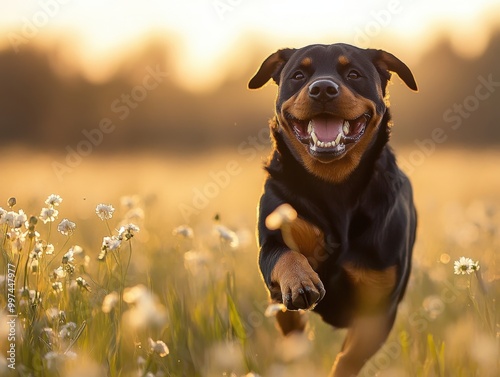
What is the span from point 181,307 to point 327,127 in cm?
113

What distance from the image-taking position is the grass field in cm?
273

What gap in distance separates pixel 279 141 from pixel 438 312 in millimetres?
1188

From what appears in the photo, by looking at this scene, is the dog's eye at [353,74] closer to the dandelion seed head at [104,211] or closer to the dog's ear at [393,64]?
the dog's ear at [393,64]

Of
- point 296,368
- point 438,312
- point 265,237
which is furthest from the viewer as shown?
point 438,312

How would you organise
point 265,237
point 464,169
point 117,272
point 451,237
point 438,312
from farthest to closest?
point 464,169 → point 451,237 → point 438,312 → point 265,237 → point 117,272

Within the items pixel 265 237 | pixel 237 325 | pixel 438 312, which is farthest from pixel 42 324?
pixel 438 312

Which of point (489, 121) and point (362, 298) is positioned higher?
point (362, 298)

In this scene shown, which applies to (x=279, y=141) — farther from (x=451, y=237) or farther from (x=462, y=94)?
(x=462, y=94)

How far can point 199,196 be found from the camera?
18.3ft

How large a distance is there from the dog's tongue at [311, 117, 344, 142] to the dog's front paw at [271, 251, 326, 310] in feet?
2.26

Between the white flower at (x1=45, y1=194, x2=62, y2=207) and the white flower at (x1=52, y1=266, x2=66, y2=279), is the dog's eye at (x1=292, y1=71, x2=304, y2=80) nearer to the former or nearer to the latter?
the white flower at (x1=45, y1=194, x2=62, y2=207)

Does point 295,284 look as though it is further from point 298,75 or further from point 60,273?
point 298,75

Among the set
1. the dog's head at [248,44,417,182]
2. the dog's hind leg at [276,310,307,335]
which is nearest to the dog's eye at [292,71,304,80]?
the dog's head at [248,44,417,182]

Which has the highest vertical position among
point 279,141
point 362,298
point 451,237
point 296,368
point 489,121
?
point 279,141
